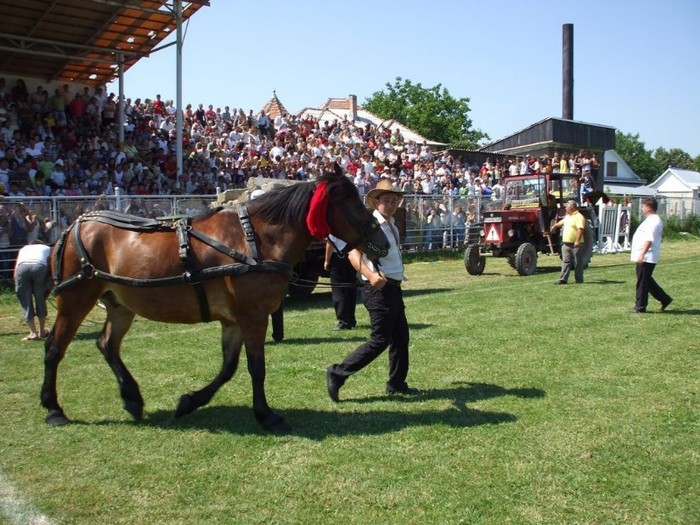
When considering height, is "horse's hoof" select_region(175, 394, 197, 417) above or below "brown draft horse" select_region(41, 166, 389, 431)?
below

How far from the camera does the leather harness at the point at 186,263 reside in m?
5.39

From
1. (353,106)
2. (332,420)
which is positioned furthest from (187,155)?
(353,106)

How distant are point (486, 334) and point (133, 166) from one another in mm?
14224

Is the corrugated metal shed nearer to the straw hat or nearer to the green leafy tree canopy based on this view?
the straw hat

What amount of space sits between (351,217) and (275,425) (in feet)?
5.96

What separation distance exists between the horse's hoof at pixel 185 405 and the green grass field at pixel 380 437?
0.12m

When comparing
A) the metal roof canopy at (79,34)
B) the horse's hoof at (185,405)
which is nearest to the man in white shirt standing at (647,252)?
the horse's hoof at (185,405)

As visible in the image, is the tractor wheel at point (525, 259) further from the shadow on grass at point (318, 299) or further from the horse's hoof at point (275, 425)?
the horse's hoof at point (275, 425)

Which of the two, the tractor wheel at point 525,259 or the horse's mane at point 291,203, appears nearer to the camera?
the horse's mane at point 291,203

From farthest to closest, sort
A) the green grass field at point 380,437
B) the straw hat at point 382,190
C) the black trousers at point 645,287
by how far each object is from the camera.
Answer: the black trousers at point 645,287 < the straw hat at point 382,190 < the green grass field at point 380,437

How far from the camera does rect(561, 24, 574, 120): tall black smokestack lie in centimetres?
4697

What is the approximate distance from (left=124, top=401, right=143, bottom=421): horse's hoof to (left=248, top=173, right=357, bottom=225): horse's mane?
196 cm

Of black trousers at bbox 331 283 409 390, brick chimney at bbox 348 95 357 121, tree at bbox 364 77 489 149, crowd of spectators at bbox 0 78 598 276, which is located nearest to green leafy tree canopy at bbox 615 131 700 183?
tree at bbox 364 77 489 149

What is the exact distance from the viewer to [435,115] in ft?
252
